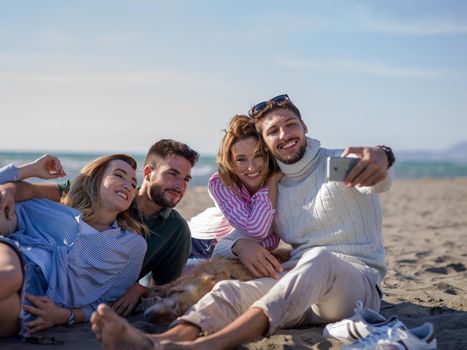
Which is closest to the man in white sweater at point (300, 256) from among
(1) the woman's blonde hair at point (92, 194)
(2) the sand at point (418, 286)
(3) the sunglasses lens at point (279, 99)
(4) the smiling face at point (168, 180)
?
(3) the sunglasses lens at point (279, 99)

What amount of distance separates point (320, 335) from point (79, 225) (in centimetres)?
174

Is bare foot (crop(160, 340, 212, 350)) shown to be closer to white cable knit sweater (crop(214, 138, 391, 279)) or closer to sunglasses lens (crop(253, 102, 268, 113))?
white cable knit sweater (crop(214, 138, 391, 279))

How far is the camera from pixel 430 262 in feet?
23.5

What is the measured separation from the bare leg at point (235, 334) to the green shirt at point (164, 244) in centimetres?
156

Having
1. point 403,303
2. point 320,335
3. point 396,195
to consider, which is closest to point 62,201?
point 320,335

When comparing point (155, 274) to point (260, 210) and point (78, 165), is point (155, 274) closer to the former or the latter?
point (260, 210)

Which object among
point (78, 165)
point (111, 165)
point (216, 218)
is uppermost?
point (111, 165)

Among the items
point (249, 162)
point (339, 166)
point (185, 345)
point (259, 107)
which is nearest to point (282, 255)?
point (249, 162)

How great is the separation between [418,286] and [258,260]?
2303 millimetres

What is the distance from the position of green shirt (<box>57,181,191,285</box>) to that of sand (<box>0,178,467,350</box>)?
1.79 feet

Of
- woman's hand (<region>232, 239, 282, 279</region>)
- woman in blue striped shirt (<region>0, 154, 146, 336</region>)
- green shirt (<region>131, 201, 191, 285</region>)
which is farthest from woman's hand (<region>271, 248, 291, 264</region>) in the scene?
woman in blue striped shirt (<region>0, 154, 146, 336</region>)

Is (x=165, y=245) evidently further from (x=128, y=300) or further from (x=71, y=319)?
(x=71, y=319)

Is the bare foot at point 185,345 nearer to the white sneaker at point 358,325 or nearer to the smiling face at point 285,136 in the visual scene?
the white sneaker at point 358,325

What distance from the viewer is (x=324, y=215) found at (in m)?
4.37
